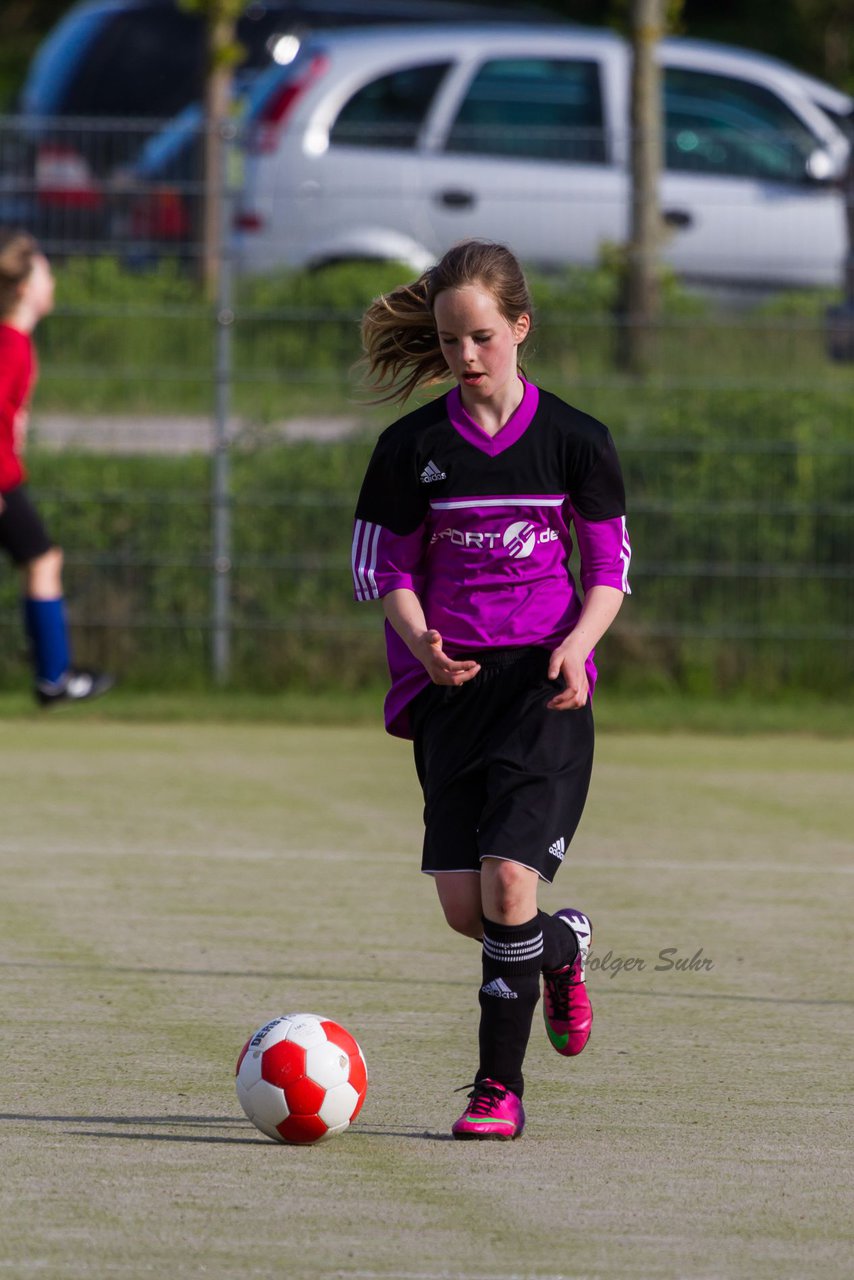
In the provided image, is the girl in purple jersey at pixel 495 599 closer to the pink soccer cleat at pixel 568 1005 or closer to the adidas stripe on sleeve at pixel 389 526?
the adidas stripe on sleeve at pixel 389 526

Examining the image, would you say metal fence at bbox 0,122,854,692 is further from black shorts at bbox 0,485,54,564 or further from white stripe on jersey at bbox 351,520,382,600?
white stripe on jersey at bbox 351,520,382,600

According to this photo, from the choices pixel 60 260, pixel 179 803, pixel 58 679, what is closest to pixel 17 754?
pixel 58 679

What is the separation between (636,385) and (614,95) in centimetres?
411

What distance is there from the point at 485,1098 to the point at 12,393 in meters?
5.85

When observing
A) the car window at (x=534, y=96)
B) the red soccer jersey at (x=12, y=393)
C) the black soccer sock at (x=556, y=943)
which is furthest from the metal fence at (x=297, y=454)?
the black soccer sock at (x=556, y=943)

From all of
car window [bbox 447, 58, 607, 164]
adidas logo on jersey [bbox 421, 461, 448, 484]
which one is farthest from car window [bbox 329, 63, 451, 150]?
adidas logo on jersey [bbox 421, 461, 448, 484]

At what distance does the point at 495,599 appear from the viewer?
4.79 m

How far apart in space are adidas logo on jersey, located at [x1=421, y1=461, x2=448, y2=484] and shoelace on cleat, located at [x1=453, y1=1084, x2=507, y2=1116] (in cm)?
126

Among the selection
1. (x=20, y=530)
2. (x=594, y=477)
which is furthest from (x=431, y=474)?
(x=20, y=530)

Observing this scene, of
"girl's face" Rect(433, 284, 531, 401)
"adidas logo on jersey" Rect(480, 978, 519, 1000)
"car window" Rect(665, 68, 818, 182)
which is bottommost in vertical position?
"adidas logo on jersey" Rect(480, 978, 519, 1000)

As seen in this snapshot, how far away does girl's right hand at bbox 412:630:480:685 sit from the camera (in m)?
4.60

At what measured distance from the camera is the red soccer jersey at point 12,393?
31.7 feet

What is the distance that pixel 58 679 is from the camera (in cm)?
986

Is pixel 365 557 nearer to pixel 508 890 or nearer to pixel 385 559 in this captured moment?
pixel 385 559
